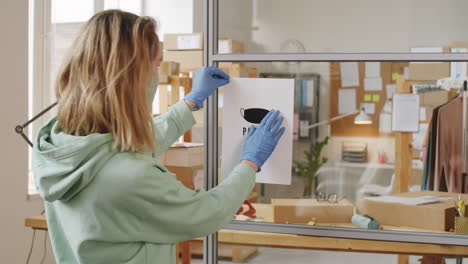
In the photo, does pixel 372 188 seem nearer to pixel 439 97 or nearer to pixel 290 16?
pixel 439 97

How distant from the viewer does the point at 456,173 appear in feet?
4.40

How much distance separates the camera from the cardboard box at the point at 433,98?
4.45 feet

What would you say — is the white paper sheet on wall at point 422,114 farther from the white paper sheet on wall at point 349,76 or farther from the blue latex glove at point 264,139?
the blue latex glove at point 264,139

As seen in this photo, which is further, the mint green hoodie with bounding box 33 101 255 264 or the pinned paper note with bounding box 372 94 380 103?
the pinned paper note with bounding box 372 94 380 103

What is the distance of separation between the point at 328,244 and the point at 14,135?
8.99 feet

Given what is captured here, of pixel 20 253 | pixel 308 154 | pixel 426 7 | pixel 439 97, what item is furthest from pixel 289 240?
pixel 20 253

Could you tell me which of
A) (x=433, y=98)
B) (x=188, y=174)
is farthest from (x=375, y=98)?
(x=188, y=174)

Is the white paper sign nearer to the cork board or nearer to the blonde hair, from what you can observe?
the cork board

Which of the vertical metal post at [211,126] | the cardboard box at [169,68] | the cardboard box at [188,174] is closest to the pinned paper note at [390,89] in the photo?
the vertical metal post at [211,126]

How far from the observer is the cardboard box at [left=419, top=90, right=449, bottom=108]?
136cm

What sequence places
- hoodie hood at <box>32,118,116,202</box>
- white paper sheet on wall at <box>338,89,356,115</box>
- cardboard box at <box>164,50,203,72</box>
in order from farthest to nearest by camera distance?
1. cardboard box at <box>164,50,203,72</box>
2. white paper sheet on wall at <box>338,89,356,115</box>
3. hoodie hood at <box>32,118,116,202</box>

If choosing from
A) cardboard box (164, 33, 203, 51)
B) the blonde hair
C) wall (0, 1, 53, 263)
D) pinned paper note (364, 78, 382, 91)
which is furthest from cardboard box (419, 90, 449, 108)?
cardboard box (164, 33, 203, 51)

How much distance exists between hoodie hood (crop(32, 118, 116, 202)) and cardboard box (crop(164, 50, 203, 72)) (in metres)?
3.30

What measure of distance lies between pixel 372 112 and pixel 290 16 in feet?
1.10
